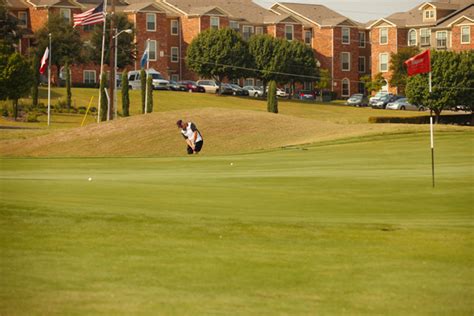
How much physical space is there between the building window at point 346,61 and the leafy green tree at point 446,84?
41696 mm

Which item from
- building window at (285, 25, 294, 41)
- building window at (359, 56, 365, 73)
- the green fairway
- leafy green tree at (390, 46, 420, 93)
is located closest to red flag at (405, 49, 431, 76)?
the green fairway

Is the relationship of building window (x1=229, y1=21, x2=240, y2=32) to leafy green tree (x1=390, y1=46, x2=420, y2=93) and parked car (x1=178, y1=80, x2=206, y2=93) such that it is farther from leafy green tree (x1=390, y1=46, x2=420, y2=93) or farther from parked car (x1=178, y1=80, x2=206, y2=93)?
leafy green tree (x1=390, y1=46, x2=420, y2=93)

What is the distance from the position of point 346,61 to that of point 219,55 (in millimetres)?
27934

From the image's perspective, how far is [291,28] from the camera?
13338cm

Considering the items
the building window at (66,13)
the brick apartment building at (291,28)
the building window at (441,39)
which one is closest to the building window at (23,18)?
the brick apartment building at (291,28)

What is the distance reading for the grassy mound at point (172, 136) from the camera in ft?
169

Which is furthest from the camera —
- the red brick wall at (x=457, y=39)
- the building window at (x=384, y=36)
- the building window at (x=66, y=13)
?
the building window at (x=384, y=36)

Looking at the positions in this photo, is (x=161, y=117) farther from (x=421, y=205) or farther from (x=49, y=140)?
(x=421, y=205)

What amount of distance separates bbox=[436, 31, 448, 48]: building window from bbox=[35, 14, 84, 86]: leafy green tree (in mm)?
42977

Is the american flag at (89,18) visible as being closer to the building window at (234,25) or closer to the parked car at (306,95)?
the parked car at (306,95)

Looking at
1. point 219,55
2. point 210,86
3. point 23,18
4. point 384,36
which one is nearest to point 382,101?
point 219,55

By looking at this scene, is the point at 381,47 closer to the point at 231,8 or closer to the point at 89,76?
the point at 231,8

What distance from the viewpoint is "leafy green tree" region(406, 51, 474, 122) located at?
294 ft

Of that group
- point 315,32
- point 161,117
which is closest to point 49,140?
point 161,117
